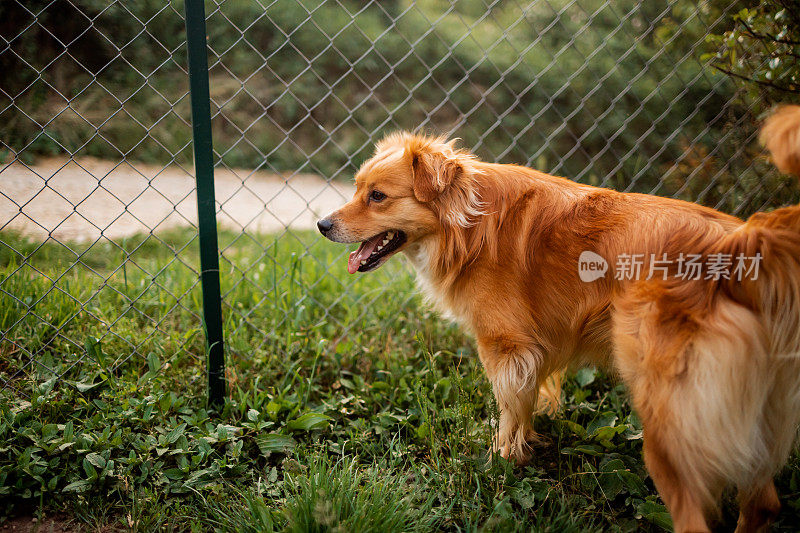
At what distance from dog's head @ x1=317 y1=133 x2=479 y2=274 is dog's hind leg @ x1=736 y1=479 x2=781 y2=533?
143 centimetres

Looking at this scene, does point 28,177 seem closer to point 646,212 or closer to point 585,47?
point 646,212

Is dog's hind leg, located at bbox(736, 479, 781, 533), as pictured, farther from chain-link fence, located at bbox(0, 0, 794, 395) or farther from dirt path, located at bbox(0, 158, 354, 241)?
dirt path, located at bbox(0, 158, 354, 241)

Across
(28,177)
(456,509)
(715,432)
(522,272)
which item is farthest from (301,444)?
(28,177)

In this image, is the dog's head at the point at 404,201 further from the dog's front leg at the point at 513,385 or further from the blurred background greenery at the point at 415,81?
the dog's front leg at the point at 513,385

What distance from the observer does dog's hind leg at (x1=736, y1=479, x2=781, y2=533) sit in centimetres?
182

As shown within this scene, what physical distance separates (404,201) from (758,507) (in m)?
1.77

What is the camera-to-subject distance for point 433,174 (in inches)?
90.9

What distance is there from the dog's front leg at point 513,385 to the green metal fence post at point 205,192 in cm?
120

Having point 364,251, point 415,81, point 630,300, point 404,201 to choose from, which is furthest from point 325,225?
point 415,81

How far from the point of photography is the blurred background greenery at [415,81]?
90.7 inches

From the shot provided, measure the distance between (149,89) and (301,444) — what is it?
1.80 metres

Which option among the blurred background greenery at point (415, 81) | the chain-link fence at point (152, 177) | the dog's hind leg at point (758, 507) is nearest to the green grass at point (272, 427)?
the chain-link fence at point (152, 177)

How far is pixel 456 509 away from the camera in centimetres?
199

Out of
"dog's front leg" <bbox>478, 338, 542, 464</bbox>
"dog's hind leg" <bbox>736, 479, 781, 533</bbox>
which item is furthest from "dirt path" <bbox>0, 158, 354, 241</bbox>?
"dog's hind leg" <bbox>736, 479, 781, 533</bbox>
